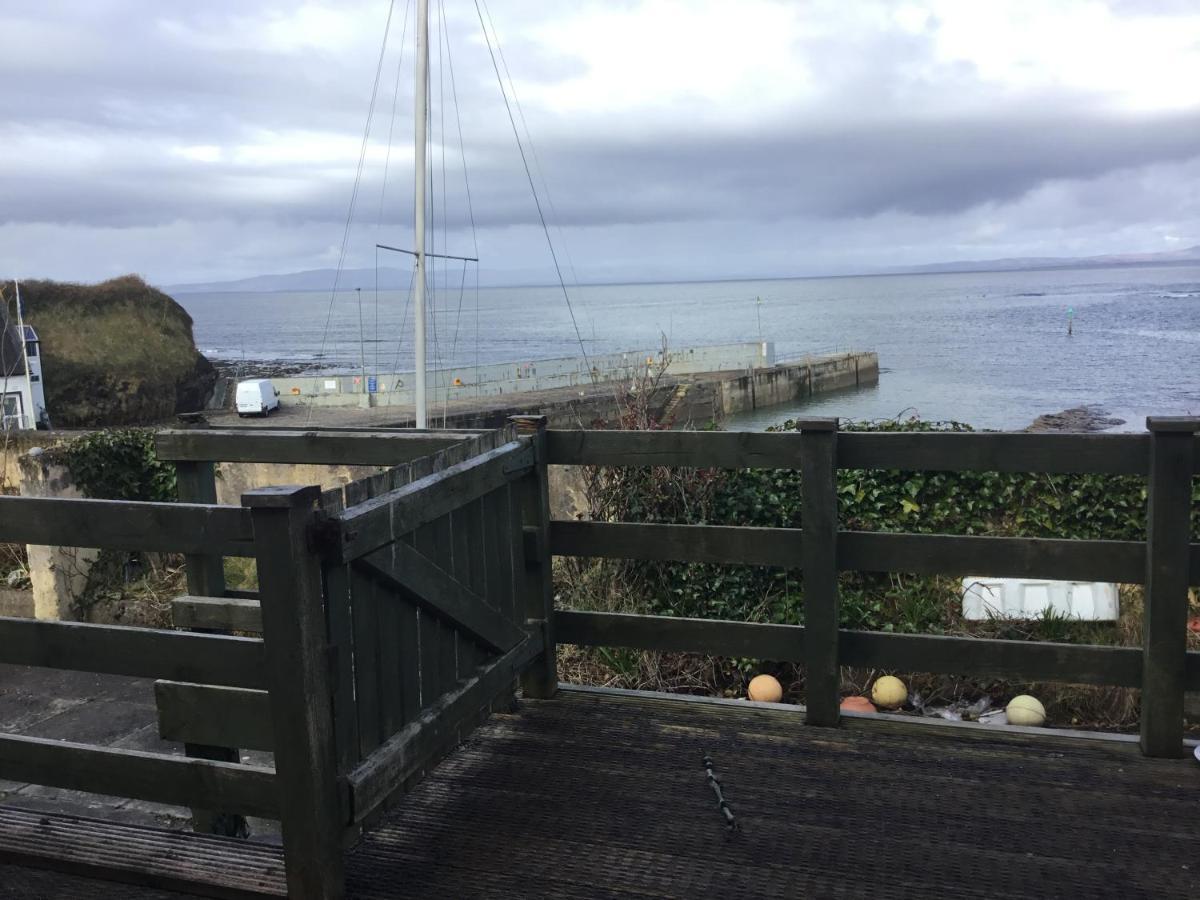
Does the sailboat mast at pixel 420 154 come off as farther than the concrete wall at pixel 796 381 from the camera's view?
No

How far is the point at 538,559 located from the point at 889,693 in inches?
114

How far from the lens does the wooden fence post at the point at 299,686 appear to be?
2.93m

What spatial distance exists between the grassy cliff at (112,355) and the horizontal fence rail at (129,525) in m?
58.0

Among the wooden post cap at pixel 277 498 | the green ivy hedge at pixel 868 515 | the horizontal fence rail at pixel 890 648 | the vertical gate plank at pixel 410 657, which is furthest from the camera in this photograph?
the green ivy hedge at pixel 868 515

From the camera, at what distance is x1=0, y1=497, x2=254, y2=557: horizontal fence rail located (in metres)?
3.08

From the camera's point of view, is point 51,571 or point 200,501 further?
point 51,571

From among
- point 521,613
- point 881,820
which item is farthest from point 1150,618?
point 521,613

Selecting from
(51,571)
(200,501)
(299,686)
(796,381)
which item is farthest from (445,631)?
(796,381)

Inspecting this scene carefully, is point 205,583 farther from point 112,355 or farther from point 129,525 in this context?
point 112,355

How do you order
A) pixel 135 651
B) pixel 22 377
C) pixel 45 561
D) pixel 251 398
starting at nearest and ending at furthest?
pixel 135 651
pixel 45 561
pixel 22 377
pixel 251 398

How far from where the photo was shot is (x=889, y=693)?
648cm

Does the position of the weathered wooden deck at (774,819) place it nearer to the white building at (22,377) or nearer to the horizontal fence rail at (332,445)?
the horizontal fence rail at (332,445)

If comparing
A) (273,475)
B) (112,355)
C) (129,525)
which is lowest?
(273,475)

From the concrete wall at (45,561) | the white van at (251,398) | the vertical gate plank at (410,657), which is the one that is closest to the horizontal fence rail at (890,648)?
the vertical gate plank at (410,657)
